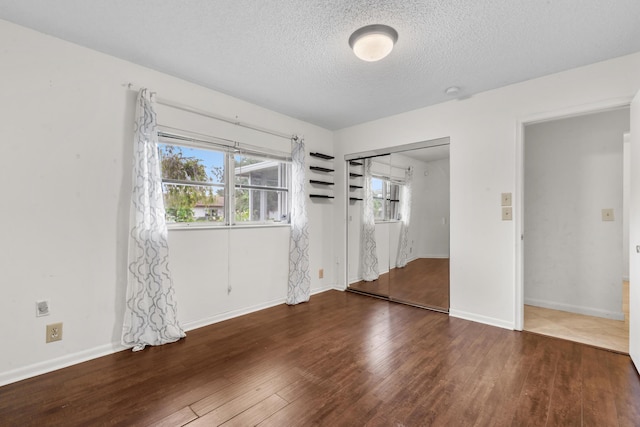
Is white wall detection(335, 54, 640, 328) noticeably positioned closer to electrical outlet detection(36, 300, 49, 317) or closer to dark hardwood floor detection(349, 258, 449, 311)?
dark hardwood floor detection(349, 258, 449, 311)

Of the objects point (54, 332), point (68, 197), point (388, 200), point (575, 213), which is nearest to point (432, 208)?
point (388, 200)

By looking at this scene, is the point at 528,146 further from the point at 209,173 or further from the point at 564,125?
the point at 209,173

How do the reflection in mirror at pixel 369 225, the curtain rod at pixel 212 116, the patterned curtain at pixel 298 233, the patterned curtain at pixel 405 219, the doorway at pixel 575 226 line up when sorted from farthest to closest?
the reflection in mirror at pixel 369 225 → the patterned curtain at pixel 405 219 → the patterned curtain at pixel 298 233 → the doorway at pixel 575 226 → the curtain rod at pixel 212 116

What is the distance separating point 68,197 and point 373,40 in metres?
2.54

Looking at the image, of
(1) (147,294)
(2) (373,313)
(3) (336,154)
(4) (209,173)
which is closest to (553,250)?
(2) (373,313)

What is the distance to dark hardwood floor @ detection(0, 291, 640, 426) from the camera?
1.60m

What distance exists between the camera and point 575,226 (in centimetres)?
328

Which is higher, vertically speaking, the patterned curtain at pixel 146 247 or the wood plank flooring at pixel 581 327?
the patterned curtain at pixel 146 247

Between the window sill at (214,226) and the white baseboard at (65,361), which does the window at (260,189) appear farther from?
the white baseboard at (65,361)

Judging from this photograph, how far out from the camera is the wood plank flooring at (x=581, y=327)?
→ 2508 millimetres

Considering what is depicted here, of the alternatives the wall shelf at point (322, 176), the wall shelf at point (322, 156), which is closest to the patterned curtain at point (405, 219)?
the wall shelf at point (322, 176)

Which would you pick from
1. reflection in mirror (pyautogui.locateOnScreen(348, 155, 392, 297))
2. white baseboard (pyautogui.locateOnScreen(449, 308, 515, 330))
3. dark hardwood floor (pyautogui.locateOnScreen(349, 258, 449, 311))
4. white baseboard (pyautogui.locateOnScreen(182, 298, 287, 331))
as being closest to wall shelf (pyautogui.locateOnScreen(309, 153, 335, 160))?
reflection in mirror (pyautogui.locateOnScreen(348, 155, 392, 297))

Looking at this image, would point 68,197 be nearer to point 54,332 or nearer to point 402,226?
point 54,332

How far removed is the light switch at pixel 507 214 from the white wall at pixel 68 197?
3104 millimetres
